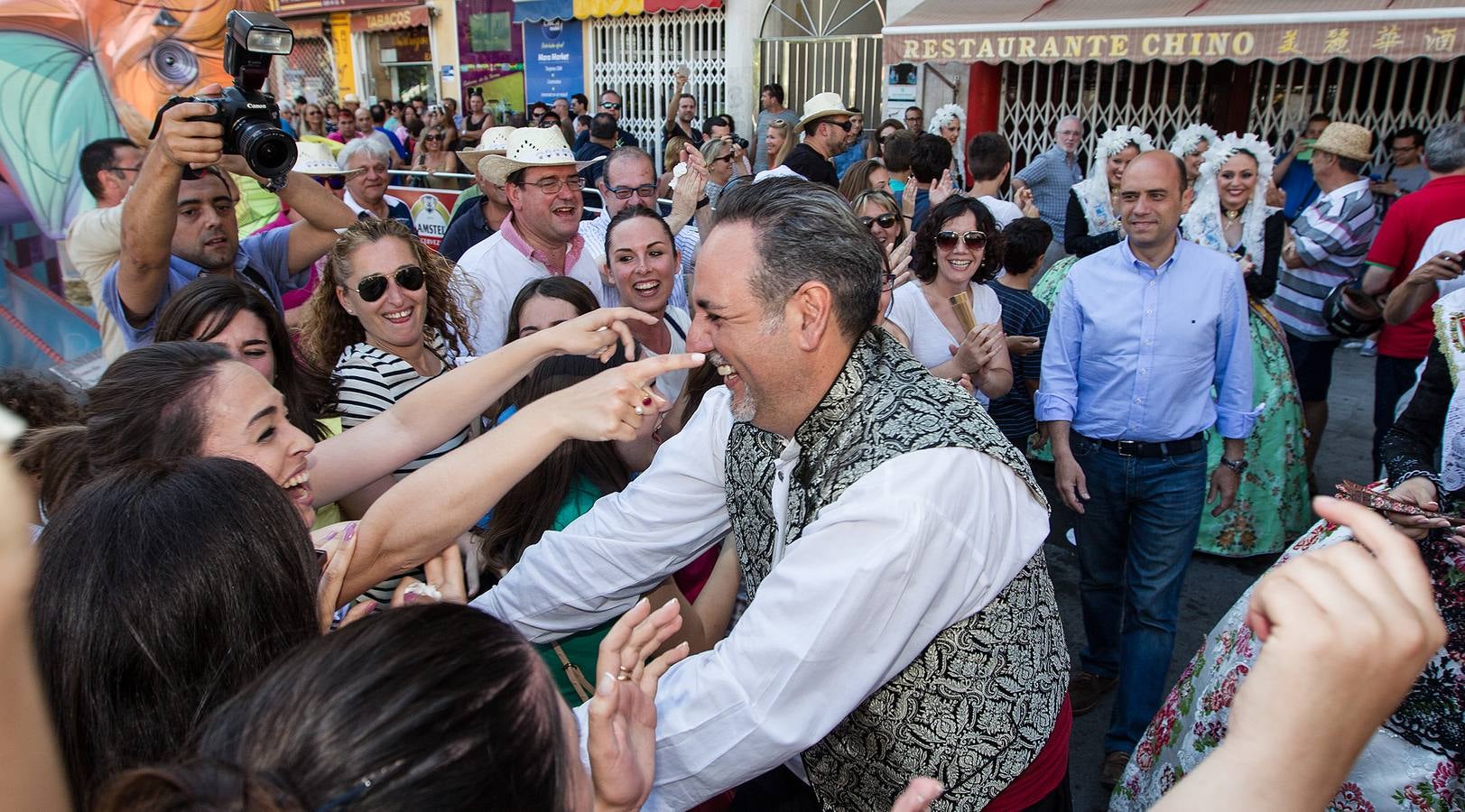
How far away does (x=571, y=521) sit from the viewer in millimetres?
2361

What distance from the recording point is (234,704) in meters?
0.86

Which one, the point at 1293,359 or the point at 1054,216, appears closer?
the point at 1293,359

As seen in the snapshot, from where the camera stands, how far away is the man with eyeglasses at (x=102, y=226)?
3.20 meters

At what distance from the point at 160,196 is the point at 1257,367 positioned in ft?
15.0

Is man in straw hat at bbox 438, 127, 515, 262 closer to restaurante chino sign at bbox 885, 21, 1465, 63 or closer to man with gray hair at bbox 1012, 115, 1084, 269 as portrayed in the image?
man with gray hair at bbox 1012, 115, 1084, 269

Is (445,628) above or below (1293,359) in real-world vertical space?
above

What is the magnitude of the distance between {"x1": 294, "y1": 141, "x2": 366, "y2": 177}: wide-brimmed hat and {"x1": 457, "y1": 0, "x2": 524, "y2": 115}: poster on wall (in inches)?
386

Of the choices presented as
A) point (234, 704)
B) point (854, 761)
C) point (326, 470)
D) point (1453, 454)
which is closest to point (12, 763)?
point (234, 704)

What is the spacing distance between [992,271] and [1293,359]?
225cm

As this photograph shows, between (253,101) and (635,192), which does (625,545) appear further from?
(635,192)

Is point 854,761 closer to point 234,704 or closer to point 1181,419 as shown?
point 234,704

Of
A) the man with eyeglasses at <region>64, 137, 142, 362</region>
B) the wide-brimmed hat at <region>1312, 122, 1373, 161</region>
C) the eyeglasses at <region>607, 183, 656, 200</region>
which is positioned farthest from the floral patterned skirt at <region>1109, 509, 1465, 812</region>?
the wide-brimmed hat at <region>1312, 122, 1373, 161</region>

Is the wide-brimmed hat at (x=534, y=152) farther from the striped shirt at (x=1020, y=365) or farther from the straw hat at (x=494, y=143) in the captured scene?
the striped shirt at (x=1020, y=365)

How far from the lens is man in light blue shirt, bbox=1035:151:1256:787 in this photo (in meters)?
3.19
